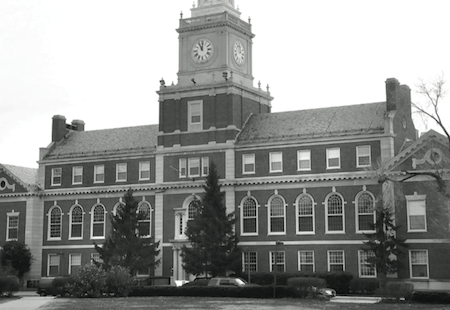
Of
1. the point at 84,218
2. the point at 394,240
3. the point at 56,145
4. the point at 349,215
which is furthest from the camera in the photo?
the point at 56,145

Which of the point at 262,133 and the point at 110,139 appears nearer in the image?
the point at 262,133

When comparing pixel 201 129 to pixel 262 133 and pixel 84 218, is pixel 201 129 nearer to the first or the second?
pixel 262 133

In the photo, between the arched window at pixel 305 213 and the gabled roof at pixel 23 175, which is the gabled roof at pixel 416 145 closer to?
the arched window at pixel 305 213

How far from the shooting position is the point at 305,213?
65.5 metres

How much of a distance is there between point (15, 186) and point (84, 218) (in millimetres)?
9104

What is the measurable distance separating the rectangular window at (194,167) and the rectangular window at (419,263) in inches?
815

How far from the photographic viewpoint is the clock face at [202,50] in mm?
72881

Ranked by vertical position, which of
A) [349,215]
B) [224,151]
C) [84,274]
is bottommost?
[84,274]

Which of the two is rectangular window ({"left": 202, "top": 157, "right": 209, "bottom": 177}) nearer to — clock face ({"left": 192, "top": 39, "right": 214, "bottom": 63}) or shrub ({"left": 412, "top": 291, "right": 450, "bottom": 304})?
clock face ({"left": 192, "top": 39, "right": 214, "bottom": 63})

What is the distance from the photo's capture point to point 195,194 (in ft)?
230

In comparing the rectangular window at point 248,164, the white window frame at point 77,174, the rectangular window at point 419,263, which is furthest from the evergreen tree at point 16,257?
the rectangular window at point 419,263

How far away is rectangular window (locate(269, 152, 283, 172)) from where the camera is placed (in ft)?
221

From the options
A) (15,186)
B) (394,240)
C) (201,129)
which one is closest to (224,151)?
(201,129)

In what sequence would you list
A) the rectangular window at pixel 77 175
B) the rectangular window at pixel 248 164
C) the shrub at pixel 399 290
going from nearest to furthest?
the shrub at pixel 399 290 < the rectangular window at pixel 248 164 < the rectangular window at pixel 77 175
